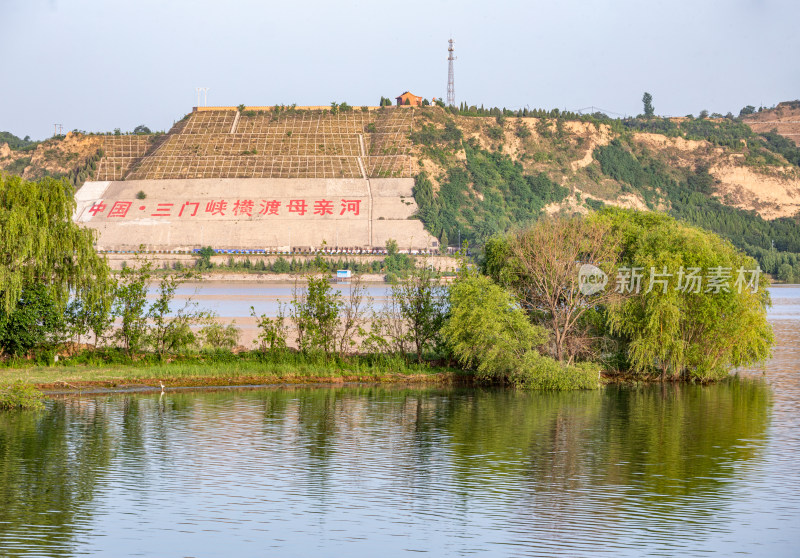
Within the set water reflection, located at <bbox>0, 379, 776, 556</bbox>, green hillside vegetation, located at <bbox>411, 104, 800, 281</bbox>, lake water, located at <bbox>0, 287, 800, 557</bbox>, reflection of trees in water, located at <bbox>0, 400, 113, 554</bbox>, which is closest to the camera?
lake water, located at <bbox>0, 287, 800, 557</bbox>

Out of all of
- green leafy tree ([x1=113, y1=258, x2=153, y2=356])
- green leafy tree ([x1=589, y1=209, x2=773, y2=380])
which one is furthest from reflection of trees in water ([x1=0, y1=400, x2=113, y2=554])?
green leafy tree ([x1=589, y1=209, x2=773, y2=380])

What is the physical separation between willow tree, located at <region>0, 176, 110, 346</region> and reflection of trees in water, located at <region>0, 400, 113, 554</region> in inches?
218

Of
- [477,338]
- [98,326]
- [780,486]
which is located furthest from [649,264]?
[98,326]

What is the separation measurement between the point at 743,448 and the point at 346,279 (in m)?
90.8

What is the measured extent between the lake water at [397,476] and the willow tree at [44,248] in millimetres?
5061

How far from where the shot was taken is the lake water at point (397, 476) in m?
15.8

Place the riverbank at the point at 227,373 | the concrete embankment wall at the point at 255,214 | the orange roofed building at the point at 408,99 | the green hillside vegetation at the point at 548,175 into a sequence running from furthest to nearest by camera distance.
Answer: the orange roofed building at the point at 408,99 < the green hillside vegetation at the point at 548,175 < the concrete embankment wall at the point at 255,214 < the riverbank at the point at 227,373

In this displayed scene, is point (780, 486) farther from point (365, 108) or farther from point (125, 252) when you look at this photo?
point (365, 108)

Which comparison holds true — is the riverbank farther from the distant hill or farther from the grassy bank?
the distant hill

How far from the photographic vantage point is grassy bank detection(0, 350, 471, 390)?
31.4 metres

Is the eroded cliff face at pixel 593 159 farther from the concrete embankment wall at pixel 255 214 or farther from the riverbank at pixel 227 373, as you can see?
the riverbank at pixel 227 373

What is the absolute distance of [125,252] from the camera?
129625 mm

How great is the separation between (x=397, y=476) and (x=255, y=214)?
123m

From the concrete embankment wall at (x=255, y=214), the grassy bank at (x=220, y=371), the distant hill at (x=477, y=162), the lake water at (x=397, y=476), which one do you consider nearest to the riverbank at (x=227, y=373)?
the grassy bank at (x=220, y=371)
